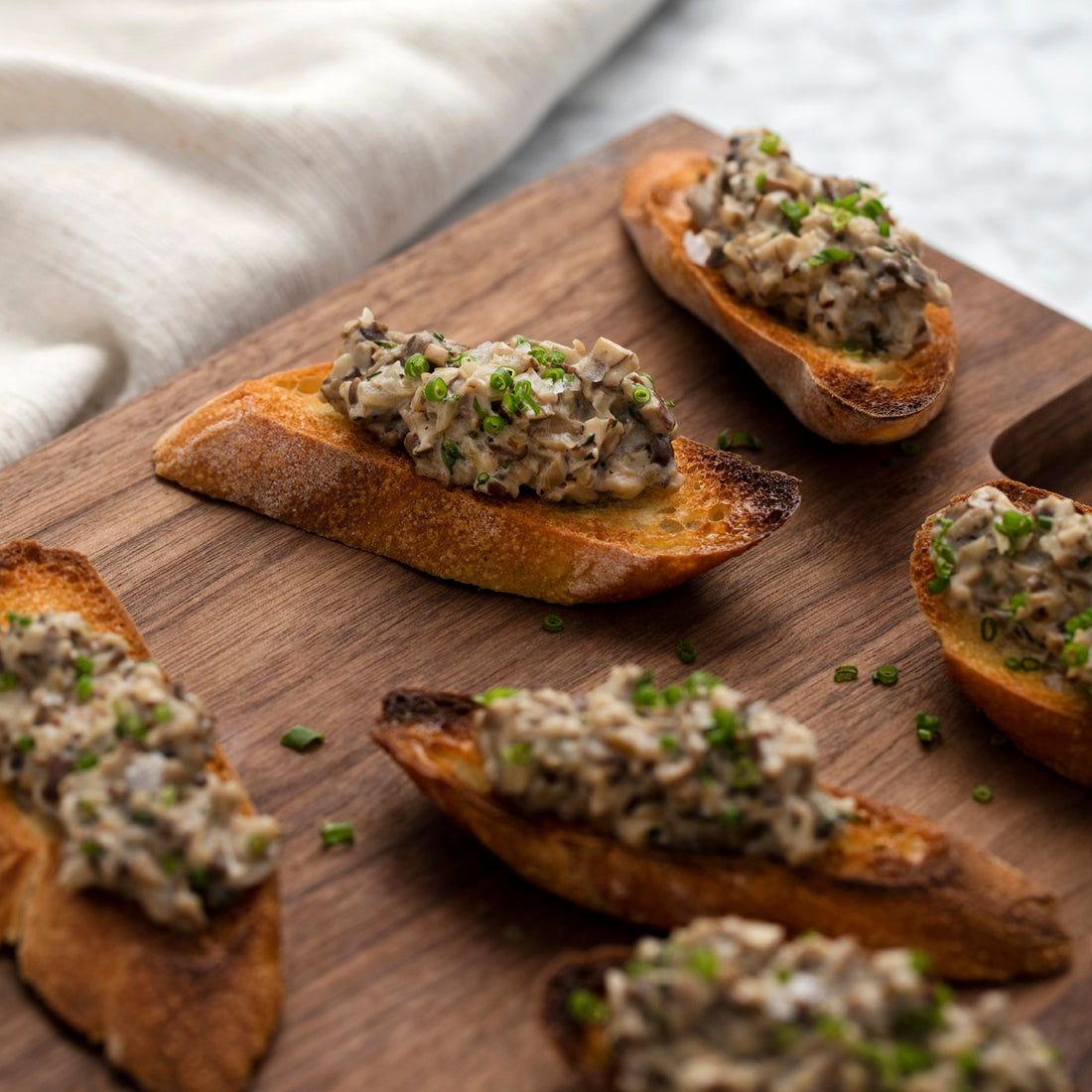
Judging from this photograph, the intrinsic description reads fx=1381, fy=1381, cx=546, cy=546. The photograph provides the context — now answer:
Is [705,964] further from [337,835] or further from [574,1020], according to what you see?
[337,835]

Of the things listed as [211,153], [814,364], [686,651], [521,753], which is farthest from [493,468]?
[211,153]

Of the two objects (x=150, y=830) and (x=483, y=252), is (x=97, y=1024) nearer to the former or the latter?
(x=150, y=830)

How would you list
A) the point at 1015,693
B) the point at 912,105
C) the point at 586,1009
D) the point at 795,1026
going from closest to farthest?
1. the point at 795,1026
2. the point at 586,1009
3. the point at 1015,693
4. the point at 912,105

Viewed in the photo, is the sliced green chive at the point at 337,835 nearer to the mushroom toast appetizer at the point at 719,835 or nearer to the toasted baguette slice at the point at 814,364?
the mushroom toast appetizer at the point at 719,835

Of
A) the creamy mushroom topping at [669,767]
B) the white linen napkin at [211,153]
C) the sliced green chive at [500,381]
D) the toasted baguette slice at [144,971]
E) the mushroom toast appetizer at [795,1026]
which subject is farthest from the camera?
the white linen napkin at [211,153]

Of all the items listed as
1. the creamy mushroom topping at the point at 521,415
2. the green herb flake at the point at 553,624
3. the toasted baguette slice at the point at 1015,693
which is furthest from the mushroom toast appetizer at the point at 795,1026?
the creamy mushroom topping at the point at 521,415
